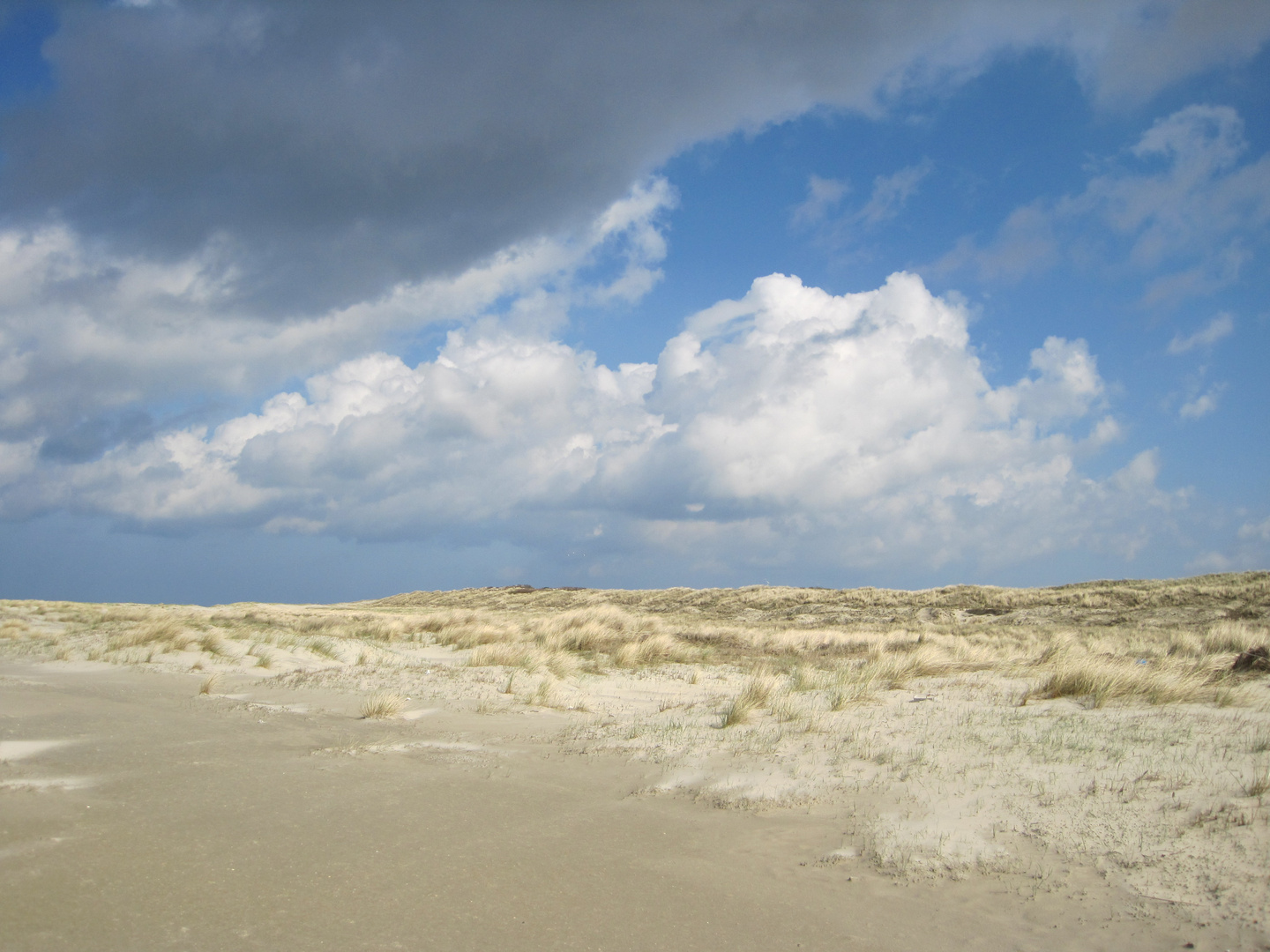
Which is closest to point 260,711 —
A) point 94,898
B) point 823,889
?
point 94,898

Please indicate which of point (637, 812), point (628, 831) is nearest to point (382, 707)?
point (637, 812)

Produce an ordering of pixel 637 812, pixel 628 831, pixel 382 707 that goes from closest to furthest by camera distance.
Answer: pixel 628 831, pixel 637 812, pixel 382 707

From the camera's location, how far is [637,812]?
5762 millimetres

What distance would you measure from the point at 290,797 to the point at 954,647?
53.6 ft

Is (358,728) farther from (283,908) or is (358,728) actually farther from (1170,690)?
(1170,690)

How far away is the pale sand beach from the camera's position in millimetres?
3785

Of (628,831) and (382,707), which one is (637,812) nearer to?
(628,831)

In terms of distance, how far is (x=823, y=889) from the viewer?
4.35 meters

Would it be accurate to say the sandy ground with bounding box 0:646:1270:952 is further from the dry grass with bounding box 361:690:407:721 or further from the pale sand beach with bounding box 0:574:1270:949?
the dry grass with bounding box 361:690:407:721

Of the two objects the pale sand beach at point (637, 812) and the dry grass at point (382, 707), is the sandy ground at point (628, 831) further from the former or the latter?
the dry grass at point (382, 707)

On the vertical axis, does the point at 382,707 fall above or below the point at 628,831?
above

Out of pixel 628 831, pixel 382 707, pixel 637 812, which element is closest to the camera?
pixel 628 831

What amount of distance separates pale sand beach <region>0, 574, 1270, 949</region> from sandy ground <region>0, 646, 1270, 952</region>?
0.02 m

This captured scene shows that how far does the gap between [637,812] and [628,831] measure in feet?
1.53
